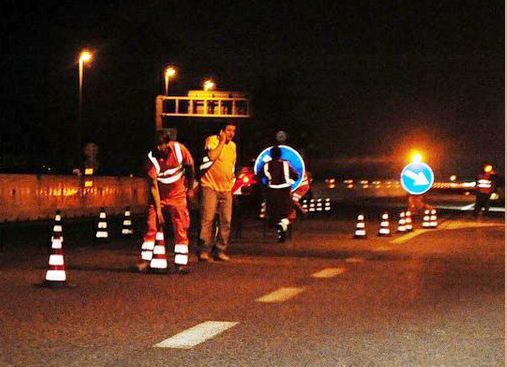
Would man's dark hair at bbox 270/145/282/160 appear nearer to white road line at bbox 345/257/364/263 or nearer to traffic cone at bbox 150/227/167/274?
white road line at bbox 345/257/364/263

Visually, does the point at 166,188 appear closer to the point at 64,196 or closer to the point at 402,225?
the point at 402,225

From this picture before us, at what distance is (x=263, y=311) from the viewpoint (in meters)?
10.4

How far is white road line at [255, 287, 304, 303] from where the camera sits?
11352 mm

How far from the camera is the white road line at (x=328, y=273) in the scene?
46.3 ft

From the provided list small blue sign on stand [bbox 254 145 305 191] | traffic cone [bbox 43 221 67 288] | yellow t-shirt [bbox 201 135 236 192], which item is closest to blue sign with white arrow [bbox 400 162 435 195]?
small blue sign on stand [bbox 254 145 305 191]

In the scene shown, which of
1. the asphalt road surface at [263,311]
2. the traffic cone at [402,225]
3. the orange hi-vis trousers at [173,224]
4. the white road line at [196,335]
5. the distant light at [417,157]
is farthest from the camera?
the distant light at [417,157]

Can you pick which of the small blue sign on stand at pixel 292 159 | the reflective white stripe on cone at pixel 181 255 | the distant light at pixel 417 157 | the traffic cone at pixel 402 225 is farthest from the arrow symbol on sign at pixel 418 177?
the reflective white stripe on cone at pixel 181 255

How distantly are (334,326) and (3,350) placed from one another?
2695mm

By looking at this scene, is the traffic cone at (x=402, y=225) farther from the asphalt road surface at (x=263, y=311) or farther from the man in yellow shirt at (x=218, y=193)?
the man in yellow shirt at (x=218, y=193)

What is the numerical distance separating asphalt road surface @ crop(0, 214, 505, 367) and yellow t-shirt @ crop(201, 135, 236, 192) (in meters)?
1.13

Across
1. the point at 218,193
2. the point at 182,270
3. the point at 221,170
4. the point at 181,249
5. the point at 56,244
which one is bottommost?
the point at 182,270

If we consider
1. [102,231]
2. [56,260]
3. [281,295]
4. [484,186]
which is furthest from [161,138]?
[484,186]

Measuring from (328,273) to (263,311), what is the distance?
423 cm

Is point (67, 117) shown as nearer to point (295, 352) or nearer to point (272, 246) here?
point (272, 246)
